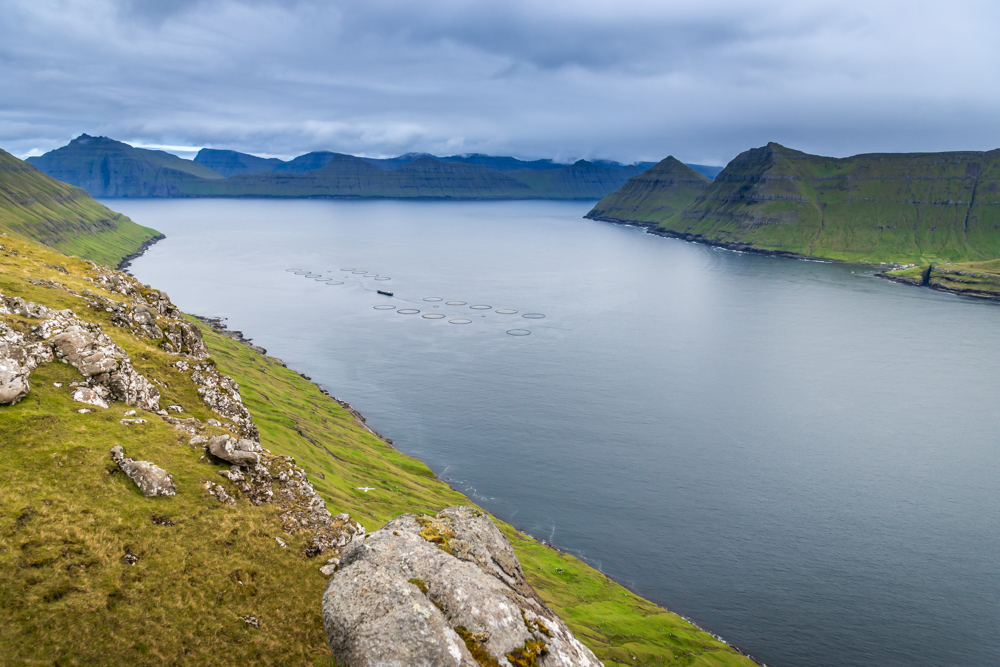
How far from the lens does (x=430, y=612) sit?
24.6 m

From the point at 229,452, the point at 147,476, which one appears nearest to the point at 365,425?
the point at 229,452

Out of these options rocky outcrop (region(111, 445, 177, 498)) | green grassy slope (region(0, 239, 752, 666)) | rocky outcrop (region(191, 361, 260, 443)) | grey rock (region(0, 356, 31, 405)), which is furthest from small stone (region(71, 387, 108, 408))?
rocky outcrop (region(191, 361, 260, 443))

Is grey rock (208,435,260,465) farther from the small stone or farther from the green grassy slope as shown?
the small stone

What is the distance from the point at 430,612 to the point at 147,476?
54.4 feet

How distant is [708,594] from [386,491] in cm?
4037

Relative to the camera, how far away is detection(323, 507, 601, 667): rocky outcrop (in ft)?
77.9

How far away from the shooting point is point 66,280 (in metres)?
52.3

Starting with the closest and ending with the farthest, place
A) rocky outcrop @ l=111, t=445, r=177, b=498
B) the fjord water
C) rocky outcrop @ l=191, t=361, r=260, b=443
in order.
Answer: rocky outcrop @ l=111, t=445, r=177, b=498, rocky outcrop @ l=191, t=361, r=260, b=443, the fjord water

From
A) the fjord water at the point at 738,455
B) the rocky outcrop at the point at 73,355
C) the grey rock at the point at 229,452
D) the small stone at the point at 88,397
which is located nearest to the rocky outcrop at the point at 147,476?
the grey rock at the point at 229,452

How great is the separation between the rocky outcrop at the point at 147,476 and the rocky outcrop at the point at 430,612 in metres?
9.87

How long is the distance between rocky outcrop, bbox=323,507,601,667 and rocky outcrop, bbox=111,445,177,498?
9.87 meters

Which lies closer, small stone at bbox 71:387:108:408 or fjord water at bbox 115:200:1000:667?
small stone at bbox 71:387:108:408

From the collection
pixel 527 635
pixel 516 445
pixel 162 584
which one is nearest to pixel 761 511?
pixel 516 445

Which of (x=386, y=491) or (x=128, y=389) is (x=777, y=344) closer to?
(x=386, y=491)
